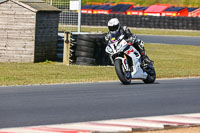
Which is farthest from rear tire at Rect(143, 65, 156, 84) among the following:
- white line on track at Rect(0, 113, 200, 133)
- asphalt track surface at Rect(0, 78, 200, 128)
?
white line on track at Rect(0, 113, 200, 133)

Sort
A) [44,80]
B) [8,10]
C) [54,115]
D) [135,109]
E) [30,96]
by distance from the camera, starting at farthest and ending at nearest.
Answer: [8,10]
[44,80]
[30,96]
[135,109]
[54,115]

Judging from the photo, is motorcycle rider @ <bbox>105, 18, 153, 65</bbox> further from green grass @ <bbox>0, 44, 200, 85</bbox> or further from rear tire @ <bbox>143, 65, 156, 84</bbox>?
green grass @ <bbox>0, 44, 200, 85</bbox>

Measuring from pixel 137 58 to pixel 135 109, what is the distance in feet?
12.6

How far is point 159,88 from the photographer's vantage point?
1271 cm

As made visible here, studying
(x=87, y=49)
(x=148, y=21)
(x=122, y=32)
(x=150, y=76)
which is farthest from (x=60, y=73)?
(x=148, y=21)

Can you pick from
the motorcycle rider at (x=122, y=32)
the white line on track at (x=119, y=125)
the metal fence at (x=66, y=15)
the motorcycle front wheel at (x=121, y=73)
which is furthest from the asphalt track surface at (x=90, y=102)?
the metal fence at (x=66, y=15)

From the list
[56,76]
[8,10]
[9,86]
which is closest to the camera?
[9,86]

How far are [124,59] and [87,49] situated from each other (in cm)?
600

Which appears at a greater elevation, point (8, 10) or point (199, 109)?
point (8, 10)

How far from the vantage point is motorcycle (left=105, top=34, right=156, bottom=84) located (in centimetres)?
1270

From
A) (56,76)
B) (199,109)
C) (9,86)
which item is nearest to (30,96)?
(9,86)

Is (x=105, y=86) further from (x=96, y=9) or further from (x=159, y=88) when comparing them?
(x=96, y=9)

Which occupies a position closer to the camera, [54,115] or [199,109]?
[54,115]

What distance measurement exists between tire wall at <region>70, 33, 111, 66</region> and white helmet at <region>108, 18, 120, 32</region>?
19.0ft
